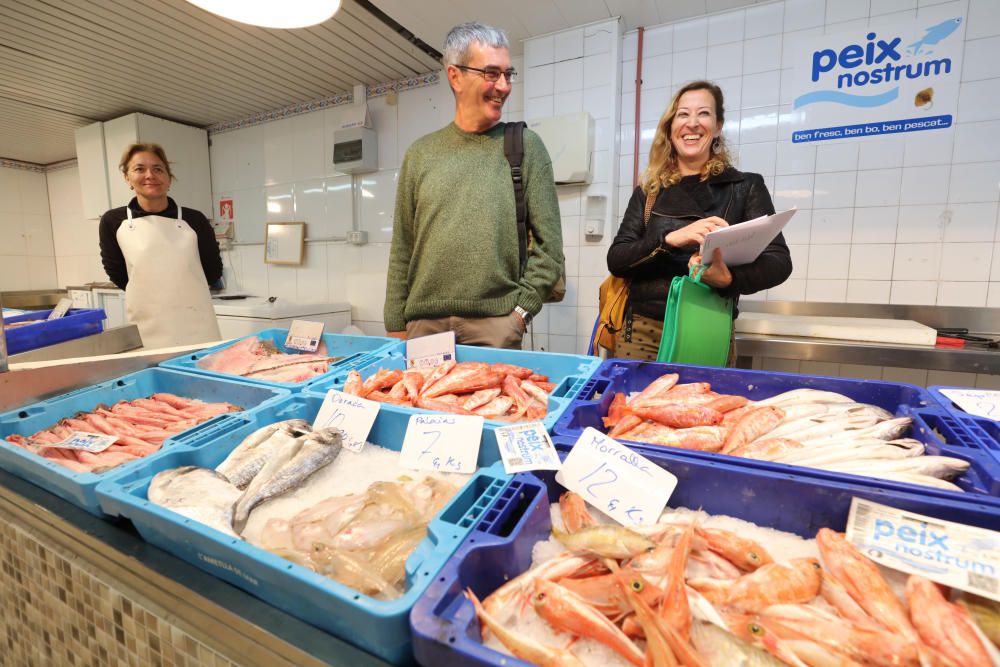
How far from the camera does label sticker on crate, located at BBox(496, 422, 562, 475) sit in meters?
0.97

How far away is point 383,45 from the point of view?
4004 mm

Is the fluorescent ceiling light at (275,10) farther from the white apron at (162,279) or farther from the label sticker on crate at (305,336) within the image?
the white apron at (162,279)

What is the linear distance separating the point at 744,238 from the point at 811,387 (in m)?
0.50

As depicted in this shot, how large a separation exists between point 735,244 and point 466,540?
1.32m

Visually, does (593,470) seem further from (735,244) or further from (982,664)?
(735,244)

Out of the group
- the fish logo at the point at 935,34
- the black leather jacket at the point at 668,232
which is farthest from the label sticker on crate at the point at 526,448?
the fish logo at the point at 935,34

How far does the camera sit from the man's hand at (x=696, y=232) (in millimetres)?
1768

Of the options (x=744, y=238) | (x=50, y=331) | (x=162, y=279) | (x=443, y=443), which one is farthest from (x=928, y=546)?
(x=162, y=279)

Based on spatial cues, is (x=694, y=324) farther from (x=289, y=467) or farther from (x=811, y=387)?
(x=289, y=467)

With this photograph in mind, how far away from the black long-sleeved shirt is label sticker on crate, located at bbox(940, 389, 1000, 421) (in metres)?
3.63

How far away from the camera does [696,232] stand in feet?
5.82

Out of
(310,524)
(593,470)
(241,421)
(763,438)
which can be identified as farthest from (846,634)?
(241,421)

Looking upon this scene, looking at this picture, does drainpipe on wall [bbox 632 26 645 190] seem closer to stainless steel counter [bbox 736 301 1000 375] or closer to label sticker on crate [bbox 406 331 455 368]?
stainless steel counter [bbox 736 301 1000 375]

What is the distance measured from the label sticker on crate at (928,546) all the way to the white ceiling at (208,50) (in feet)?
12.0
